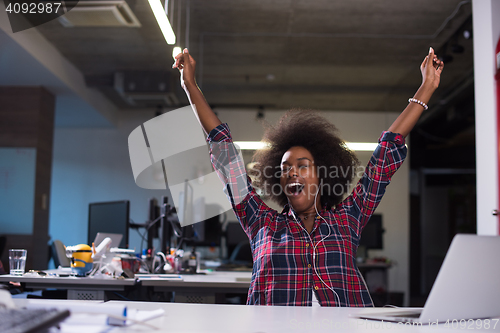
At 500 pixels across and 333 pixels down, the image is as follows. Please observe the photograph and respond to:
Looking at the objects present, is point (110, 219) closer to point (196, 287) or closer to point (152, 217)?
point (152, 217)

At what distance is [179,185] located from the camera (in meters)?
3.51

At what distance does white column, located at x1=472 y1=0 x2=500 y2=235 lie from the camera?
112 inches

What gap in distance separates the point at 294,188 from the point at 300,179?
47 mm

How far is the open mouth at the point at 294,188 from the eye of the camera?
5.35 ft

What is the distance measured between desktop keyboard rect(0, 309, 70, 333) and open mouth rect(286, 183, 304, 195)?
41.3 inches

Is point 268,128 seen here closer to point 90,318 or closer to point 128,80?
point 90,318

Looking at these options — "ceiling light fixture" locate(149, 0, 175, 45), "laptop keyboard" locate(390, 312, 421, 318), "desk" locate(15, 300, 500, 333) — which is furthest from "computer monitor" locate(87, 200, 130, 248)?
"laptop keyboard" locate(390, 312, 421, 318)

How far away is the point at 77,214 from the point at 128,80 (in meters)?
2.64

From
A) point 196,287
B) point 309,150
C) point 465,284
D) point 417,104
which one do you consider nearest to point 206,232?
point 196,287

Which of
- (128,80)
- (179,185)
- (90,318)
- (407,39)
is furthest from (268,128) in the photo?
(128,80)

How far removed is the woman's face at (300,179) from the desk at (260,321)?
0.55m

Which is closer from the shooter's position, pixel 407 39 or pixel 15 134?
pixel 407 39

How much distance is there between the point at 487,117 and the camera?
2.93 metres

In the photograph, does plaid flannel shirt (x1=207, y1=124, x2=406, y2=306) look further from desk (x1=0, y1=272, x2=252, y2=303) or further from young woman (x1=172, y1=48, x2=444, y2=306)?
desk (x1=0, y1=272, x2=252, y2=303)
